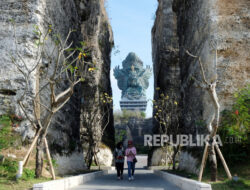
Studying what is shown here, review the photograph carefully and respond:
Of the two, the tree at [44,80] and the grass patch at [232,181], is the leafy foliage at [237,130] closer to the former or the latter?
the grass patch at [232,181]

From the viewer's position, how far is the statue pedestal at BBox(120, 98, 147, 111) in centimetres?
5725

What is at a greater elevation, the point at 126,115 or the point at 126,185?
the point at 126,115

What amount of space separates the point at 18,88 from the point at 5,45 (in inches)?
64.3

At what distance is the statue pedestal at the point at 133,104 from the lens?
57250 mm

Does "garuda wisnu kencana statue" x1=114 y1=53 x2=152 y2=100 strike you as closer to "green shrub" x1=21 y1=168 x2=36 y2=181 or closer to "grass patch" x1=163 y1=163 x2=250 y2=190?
"grass patch" x1=163 y1=163 x2=250 y2=190

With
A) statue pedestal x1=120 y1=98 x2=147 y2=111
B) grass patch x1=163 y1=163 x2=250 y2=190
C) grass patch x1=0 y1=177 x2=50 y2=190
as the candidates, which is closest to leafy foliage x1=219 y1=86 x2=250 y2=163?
grass patch x1=163 y1=163 x2=250 y2=190

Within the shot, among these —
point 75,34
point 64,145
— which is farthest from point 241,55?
point 75,34

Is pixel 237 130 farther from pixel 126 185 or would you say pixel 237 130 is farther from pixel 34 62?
pixel 34 62

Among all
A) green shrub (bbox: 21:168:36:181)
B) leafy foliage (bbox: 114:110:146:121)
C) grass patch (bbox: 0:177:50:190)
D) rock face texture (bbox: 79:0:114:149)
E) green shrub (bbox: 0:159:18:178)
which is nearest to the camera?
grass patch (bbox: 0:177:50:190)

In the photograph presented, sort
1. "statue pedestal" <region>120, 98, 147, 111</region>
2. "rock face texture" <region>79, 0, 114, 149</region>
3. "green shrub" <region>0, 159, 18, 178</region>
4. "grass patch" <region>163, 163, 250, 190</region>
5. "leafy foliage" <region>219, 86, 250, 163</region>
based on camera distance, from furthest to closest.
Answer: "statue pedestal" <region>120, 98, 147, 111</region>, "rock face texture" <region>79, 0, 114, 149</region>, "leafy foliage" <region>219, 86, 250, 163</region>, "green shrub" <region>0, 159, 18, 178</region>, "grass patch" <region>163, 163, 250, 190</region>

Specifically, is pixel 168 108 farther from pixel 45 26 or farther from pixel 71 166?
pixel 45 26

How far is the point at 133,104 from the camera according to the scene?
57594 millimetres

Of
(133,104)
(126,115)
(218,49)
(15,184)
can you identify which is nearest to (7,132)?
(15,184)

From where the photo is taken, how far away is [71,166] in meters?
12.2
